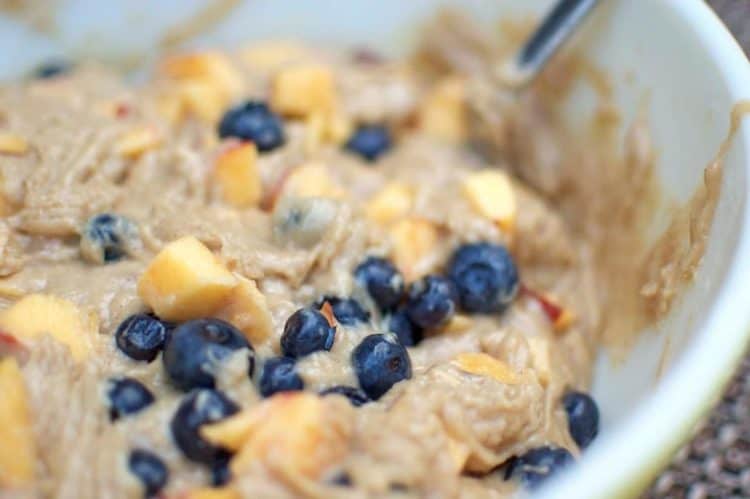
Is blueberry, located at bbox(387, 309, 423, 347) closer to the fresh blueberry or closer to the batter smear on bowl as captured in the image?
the batter smear on bowl

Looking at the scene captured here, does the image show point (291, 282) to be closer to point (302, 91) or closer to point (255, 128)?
point (255, 128)

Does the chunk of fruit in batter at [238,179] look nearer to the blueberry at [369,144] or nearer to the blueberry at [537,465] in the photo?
the blueberry at [369,144]

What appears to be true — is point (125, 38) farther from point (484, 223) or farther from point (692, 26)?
point (692, 26)

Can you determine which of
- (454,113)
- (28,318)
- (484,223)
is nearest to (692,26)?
(484,223)

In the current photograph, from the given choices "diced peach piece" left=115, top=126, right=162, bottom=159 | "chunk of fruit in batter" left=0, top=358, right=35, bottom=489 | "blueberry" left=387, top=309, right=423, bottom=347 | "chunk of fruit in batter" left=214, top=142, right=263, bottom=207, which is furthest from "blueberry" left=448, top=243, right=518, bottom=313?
"chunk of fruit in batter" left=0, top=358, right=35, bottom=489

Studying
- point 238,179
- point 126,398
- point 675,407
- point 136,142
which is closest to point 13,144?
point 136,142
